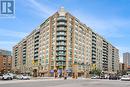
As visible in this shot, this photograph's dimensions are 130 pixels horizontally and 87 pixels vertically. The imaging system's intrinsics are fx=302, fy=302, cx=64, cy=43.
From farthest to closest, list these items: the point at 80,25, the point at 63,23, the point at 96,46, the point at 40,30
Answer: the point at 96,46, the point at 40,30, the point at 80,25, the point at 63,23

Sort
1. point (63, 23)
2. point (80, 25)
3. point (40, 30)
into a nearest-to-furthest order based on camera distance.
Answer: point (63, 23)
point (80, 25)
point (40, 30)

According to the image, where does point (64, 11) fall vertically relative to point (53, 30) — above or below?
above

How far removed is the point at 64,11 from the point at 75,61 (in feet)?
84.0

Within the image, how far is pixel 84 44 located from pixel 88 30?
13.5m

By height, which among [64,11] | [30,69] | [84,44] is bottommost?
[30,69]

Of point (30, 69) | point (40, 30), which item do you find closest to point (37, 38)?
point (40, 30)

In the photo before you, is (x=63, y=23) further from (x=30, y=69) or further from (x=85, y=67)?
(x=30, y=69)

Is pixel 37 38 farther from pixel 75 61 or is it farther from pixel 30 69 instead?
pixel 75 61

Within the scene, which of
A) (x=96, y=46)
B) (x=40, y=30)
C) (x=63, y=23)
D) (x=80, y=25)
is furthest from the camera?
(x=96, y=46)

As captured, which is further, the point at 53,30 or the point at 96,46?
the point at 96,46

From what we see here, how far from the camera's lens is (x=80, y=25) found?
16400cm

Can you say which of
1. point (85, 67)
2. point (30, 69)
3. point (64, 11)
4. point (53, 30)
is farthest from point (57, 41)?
point (30, 69)

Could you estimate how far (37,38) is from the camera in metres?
180

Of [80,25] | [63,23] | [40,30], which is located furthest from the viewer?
[40,30]
